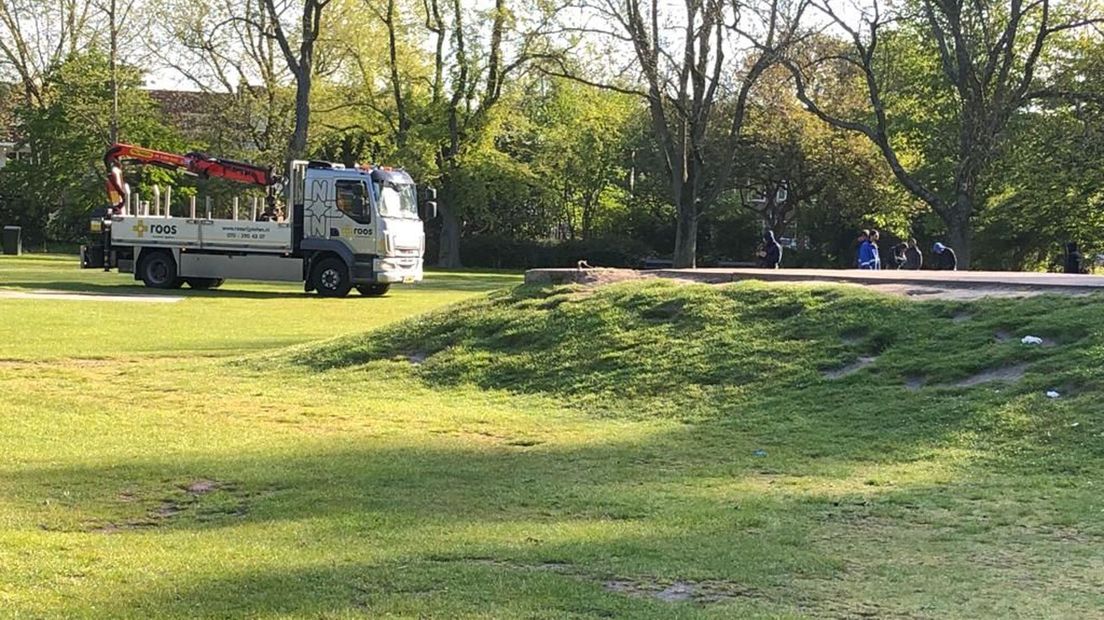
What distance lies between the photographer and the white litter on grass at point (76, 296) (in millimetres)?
24734

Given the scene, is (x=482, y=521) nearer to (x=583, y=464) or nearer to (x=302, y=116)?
(x=583, y=464)

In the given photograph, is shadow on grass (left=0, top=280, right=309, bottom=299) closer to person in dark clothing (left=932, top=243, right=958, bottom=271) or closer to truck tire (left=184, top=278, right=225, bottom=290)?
truck tire (left=184, top=278, right=225, bottom=290)

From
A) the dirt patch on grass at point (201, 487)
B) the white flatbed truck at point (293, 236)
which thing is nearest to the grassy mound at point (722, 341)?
the dirt patch on grass at point (201, 487)

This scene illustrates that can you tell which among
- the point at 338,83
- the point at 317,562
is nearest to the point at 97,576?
the point at 317,562

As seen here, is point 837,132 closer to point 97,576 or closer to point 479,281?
point 479,281

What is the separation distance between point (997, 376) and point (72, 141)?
2179 inches

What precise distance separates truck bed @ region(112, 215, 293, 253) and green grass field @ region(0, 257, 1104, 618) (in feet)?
44.5

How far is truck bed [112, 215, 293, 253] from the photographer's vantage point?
97.2 ft

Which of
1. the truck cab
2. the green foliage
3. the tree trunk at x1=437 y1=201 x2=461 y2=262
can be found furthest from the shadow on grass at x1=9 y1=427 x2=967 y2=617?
the green foliage

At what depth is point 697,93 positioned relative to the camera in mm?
39125

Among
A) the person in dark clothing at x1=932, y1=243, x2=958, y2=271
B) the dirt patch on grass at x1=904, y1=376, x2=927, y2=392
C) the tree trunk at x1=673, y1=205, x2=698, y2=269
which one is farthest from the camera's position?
the tree trunk at x1=673, y1=205, x2=698, y2=269

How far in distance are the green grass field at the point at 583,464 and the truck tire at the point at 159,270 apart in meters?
15.0

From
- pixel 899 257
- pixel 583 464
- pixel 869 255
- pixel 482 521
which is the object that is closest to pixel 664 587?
pixel 482 521

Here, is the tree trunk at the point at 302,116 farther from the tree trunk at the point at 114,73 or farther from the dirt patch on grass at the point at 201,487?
the dirt patch on grass at the point at 201,487
